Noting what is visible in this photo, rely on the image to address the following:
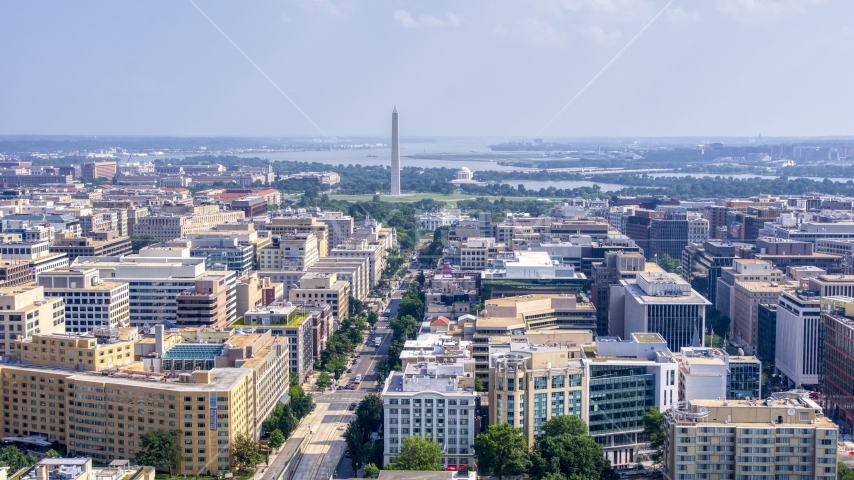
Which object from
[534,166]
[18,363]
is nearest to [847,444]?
[18,363]

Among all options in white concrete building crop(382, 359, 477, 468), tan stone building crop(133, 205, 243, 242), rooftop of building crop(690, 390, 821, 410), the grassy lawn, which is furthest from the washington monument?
rooftop of building crop(690, 390, 821, 410)

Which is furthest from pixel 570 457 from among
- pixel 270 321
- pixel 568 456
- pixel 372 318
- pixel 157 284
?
pixel 372 318

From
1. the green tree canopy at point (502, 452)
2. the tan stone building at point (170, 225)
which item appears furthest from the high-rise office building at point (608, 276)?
the tan stone building at point (170, 225)

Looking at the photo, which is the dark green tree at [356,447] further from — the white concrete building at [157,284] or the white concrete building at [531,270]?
the white concrete building at [531,270]

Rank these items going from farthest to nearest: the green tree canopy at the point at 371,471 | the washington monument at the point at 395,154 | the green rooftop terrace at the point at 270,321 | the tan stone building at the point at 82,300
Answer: the washington monument at the point at 395,154 → the tan stone building at the point at 82,300 → the green rooftop terrace at the point at 270,321 → the green tree canopy at the point at 371,471

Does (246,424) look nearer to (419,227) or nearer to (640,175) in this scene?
(419,227)

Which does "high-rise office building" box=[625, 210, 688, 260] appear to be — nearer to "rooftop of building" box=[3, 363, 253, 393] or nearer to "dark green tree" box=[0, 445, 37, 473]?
"rooftop of building" box=[3, 363, 253, 393]

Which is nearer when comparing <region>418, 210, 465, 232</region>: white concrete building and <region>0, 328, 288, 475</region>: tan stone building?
<region>0, 328, 288, 475</region>: tan stone building

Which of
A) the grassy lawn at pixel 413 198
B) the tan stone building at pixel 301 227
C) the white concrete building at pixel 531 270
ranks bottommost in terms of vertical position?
the white concrete building at pixel 531 270
